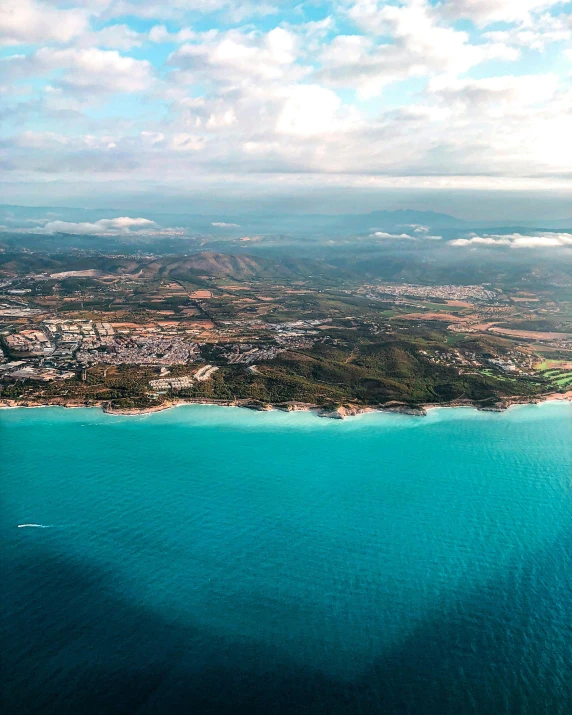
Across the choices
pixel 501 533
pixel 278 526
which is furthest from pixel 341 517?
pixel 501 533

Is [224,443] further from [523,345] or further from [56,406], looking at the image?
[523,345]

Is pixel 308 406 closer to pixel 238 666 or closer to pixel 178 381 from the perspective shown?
pixel 178 381

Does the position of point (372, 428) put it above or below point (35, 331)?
below

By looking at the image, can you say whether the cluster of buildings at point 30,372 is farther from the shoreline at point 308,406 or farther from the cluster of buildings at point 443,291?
the cluster of buildings at point 443,291

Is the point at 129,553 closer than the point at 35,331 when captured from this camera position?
Yes

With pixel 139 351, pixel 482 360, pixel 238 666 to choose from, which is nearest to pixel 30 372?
pixel 139 351

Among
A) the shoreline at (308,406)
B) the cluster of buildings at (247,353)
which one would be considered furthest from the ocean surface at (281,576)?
the cluster of buildings at (247,353)
